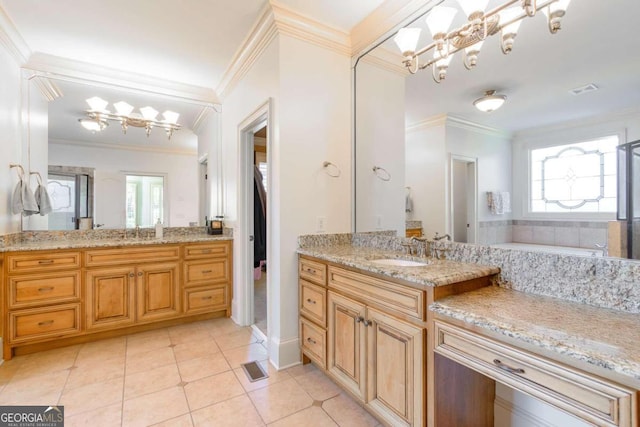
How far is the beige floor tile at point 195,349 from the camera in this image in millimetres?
2305

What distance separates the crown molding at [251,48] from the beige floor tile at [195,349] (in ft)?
8.15

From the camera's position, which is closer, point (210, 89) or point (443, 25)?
point (443, 25)

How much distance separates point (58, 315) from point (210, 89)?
8.77 feet

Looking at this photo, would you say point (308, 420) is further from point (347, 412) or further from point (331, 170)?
point (331, 170)

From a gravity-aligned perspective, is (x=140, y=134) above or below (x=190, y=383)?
above

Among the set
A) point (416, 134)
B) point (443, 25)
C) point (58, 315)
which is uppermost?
point (443, 25)

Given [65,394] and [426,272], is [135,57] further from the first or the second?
[426,272]

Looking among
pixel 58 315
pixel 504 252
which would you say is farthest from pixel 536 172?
pixel 58 315

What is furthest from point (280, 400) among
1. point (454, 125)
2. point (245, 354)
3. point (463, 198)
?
point (454, 125)

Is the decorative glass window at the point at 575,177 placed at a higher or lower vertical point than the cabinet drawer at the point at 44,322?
higher

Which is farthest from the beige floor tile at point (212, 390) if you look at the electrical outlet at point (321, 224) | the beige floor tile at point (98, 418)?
the electrical outlet at point (321, 224)

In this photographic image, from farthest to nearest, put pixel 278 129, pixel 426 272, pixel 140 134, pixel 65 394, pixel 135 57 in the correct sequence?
pixel 140 134 → pixel 135 57 → pixel 278 129 → pixel 65 394 → pixel 426 272

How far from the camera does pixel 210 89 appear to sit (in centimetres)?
338

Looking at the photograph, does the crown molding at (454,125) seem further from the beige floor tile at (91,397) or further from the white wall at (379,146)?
the beige floor tile at (91,397)
